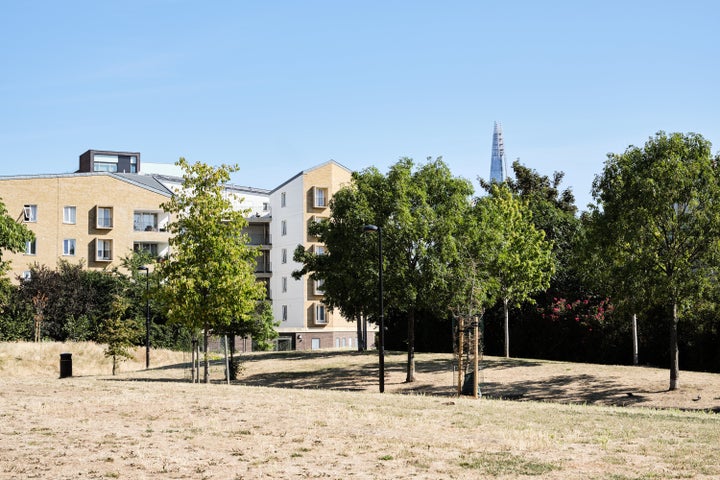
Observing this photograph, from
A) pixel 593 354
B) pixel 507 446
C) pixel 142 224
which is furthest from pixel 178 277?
pixel 142 224

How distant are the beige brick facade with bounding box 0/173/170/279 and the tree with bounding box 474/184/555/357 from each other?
3847 centimetres

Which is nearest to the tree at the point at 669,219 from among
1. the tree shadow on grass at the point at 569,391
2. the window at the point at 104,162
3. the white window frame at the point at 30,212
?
the tree shadow on grass at the point at 569,391

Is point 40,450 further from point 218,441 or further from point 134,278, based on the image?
point 134,278

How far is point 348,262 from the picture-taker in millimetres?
36375

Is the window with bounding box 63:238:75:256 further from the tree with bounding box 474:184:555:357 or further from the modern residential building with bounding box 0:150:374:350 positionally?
the tree with bounding box 474:184:555:357

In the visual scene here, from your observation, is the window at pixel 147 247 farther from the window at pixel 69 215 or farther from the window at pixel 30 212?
the window at pixel 30 212

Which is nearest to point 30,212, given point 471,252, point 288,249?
point 288,249

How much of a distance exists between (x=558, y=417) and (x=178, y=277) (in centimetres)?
1827

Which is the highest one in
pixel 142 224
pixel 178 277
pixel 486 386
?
pixel 142 224

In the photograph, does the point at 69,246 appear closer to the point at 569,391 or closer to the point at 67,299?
the point at 67,299

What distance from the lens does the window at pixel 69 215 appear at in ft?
230

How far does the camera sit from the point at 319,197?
251 feet

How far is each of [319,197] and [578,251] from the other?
44.4 metres

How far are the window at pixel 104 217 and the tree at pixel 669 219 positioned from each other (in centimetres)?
5069
